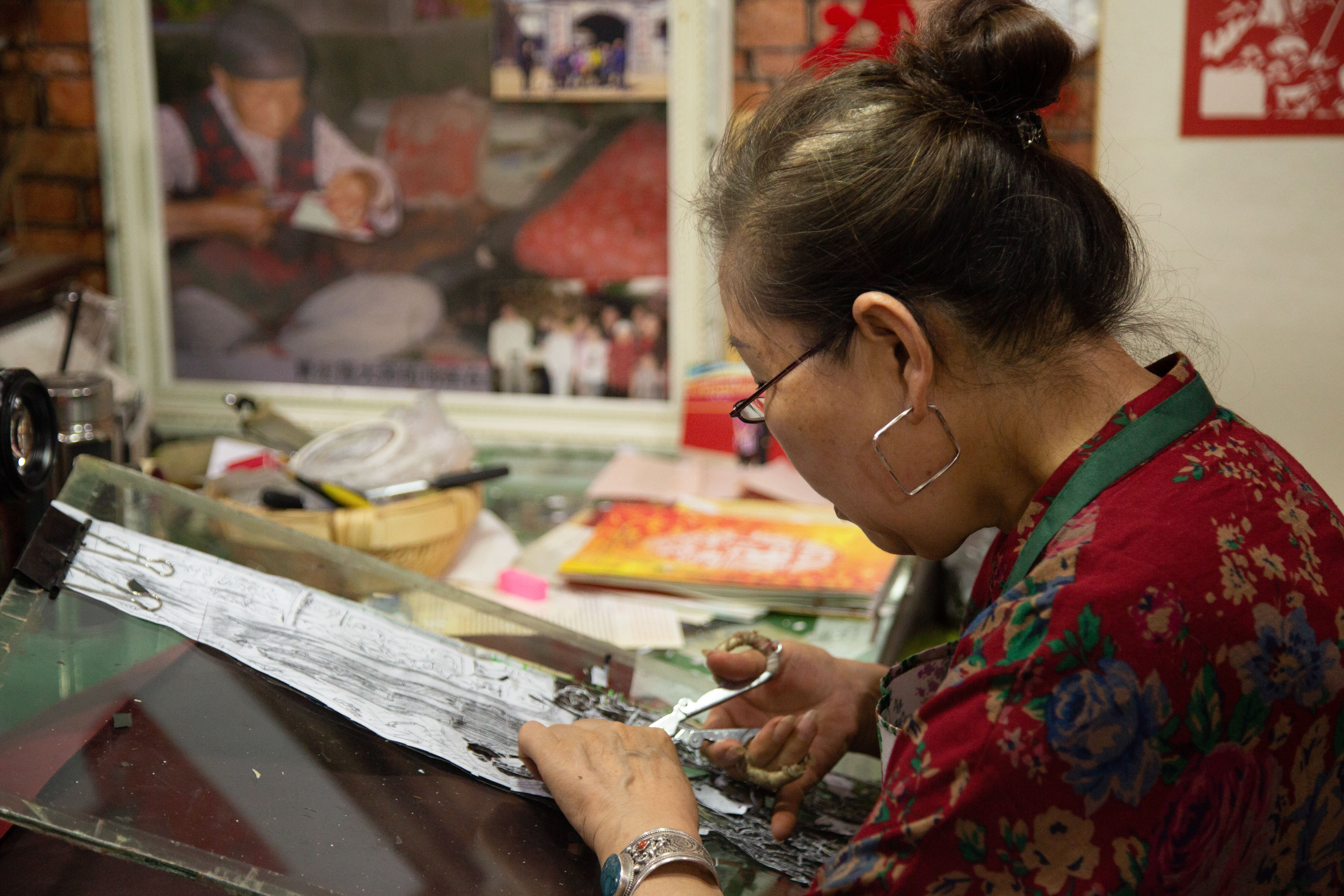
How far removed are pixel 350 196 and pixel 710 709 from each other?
1494 mm

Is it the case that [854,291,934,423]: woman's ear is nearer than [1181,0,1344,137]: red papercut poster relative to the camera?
Yes

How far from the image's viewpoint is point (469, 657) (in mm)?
1082

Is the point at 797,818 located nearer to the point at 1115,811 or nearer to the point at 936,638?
the point at 1115,811

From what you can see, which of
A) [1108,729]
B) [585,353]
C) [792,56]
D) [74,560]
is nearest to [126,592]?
[74,560]

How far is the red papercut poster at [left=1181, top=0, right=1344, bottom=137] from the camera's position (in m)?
1.85

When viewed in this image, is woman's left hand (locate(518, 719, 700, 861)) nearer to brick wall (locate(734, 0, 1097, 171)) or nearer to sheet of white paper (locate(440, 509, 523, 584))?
sheet of white paper (locate(440, 509, 523, 584))

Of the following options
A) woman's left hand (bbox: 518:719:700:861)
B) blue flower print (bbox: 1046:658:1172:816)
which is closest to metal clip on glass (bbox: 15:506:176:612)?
woman's left hand (bbox: 518:719:700:861)

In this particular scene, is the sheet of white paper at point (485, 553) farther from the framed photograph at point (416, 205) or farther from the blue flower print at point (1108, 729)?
the blue flower print at point (1108, 729)

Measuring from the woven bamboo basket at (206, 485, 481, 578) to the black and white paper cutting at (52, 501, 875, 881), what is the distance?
0.24 metres

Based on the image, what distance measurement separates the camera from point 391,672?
1.01 meters

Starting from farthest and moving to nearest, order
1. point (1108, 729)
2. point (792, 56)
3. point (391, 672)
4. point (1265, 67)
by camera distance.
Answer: point (792, 56) < point (1265, 67) < point (391, 672) < point (1108, 729)

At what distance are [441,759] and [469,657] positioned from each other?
0.18 metres

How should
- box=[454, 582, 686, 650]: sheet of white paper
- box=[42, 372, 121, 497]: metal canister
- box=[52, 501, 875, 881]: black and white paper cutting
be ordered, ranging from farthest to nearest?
box=[454, 582, 686, 650]: sheet of white paper → box=[42, 372, 121, 497]: metal canister → box=[52, 501, 875, 881]: black and white paper cutting

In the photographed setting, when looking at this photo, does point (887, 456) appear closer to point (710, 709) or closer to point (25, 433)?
point (710, 709)
